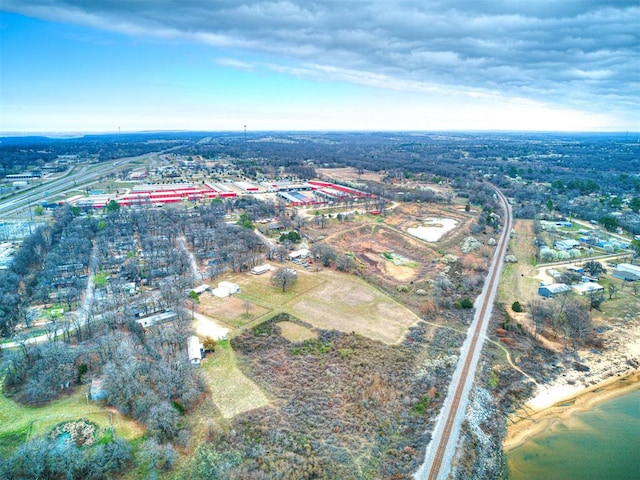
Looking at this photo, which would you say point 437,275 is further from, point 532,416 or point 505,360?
point 532,416

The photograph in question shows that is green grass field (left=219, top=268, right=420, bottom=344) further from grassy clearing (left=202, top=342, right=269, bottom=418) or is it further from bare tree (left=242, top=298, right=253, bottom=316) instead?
grassy clearing (left=202, top=342, right=269, bottom=418)

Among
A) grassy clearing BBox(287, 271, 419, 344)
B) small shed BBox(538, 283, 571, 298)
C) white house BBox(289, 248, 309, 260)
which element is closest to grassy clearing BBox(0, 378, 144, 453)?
grassy clearing BBox(287, 271, 419, 344)

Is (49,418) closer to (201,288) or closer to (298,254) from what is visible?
(201,288)

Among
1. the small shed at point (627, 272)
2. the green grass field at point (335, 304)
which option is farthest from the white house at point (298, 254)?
the small shed at point (627, 272)

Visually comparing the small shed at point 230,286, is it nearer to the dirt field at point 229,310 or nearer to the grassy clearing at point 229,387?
the dirt field at point 229,310

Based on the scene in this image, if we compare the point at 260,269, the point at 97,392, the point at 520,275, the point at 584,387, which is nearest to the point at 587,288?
the point at 520,275

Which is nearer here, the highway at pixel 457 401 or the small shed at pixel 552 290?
the highway at pixel 457 401

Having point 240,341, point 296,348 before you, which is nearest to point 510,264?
point 296,348
